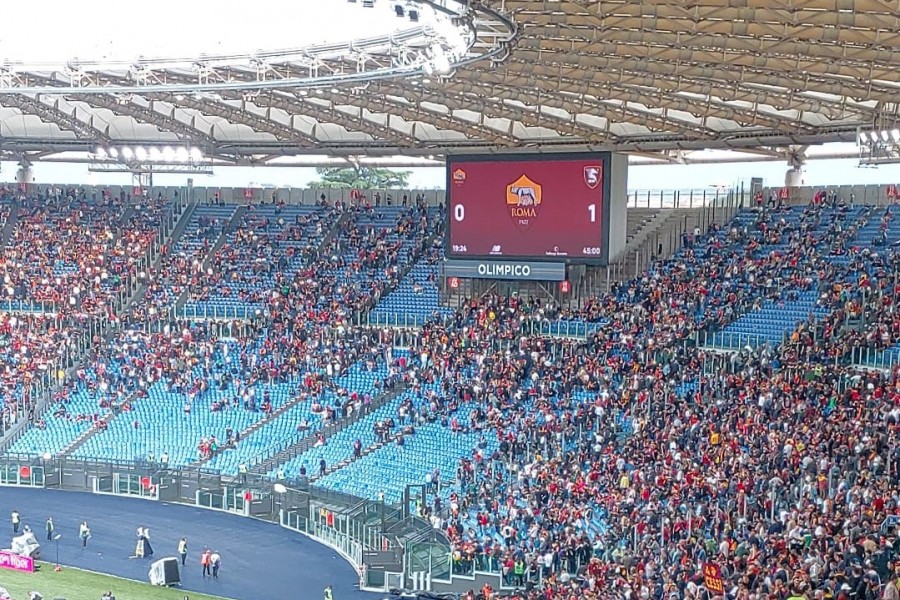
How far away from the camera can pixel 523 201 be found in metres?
44.0

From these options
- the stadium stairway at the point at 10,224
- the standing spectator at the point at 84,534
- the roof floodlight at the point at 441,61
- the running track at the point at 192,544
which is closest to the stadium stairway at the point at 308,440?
the running track at the point at 192,544

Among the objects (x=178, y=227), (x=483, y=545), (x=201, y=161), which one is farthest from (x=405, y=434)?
(x=178, y=227)

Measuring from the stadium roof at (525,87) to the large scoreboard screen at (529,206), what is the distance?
3.19 feet

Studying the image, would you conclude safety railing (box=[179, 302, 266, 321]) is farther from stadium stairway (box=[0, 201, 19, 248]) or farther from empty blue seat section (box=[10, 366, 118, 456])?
stadium stairway (box=[0, 201, 19, 248])

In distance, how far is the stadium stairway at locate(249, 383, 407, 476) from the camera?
129 feet

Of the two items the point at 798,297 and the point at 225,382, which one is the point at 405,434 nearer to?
the point at 225,382

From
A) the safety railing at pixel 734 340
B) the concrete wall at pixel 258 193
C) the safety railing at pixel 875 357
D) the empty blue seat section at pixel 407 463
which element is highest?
the concrete wall at pixel 258 193

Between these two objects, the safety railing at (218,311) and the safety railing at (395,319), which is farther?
the safety railing at (218,311)

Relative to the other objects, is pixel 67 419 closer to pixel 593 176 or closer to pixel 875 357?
pixel 593 176

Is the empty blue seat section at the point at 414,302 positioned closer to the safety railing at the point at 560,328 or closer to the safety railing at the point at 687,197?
the safety railing at the point at 560,328

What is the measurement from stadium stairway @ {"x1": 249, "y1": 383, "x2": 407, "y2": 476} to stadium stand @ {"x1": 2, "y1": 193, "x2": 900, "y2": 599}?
3.0 inches

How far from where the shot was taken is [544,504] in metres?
30.5

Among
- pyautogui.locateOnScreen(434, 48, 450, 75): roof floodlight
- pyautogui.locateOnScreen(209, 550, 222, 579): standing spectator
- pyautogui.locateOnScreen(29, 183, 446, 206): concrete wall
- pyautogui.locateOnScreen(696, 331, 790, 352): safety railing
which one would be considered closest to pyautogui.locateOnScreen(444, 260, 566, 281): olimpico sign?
pyautogui.locateOnScreen(29, 183, 446, 206): concrete wall

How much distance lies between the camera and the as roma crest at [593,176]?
4275 cm
